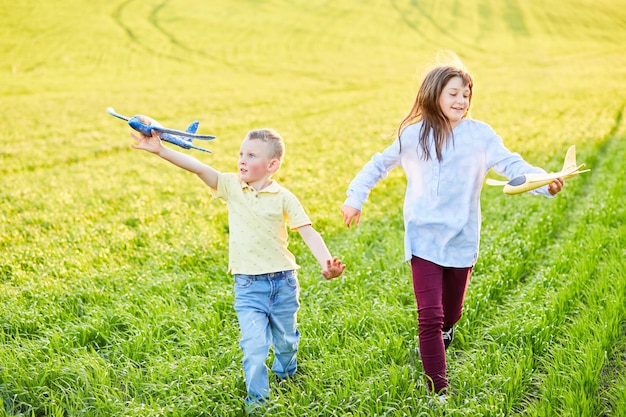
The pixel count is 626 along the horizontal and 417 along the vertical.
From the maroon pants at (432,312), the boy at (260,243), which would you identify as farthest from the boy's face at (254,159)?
the maroon pants at (432,312)

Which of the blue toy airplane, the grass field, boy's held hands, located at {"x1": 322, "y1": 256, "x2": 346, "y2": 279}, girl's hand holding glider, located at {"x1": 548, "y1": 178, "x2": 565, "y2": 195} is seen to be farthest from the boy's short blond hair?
girl's hand holding glider, located at {"x1": 548, "y1": 178, "x2": 565, "y2": 195}

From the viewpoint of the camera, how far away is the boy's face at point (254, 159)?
4062 millimetres

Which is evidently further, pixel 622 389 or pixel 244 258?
pixel 244 258

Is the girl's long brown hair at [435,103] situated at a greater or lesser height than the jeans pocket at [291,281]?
greater

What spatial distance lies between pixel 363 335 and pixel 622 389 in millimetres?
1920

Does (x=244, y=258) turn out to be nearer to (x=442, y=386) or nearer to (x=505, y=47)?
(x=442, y=386)

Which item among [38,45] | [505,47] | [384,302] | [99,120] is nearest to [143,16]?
[38,45]

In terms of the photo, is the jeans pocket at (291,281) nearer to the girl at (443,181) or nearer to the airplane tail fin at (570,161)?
the girl at (443,181)

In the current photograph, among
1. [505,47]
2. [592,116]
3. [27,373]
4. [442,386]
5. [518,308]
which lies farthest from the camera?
[505,47]

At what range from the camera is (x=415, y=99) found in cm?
446

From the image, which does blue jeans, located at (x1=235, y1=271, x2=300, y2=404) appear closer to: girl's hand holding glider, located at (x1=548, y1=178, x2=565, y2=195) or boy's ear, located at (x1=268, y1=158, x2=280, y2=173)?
boy's ear, located at (x1=268, y1=158, x2=280, y2=173)

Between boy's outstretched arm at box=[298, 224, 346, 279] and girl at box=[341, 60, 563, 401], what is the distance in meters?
0.28

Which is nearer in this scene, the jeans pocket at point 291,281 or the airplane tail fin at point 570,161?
the airplane tail fin at point 570,161

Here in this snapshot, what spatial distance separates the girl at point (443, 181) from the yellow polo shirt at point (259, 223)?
42 cm
